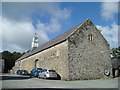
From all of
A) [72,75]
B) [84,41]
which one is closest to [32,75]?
[72,75]

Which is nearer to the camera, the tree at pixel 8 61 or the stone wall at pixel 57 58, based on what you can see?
the stone wall at pixel 57 58

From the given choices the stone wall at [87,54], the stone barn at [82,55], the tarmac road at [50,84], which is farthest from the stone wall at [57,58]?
the tarmac road at [50,84]

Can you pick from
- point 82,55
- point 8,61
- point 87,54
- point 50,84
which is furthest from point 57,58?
point 8,61

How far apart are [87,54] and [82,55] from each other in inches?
39.9

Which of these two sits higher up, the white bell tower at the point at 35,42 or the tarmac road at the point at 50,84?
the white bell tower at the point at 35,42

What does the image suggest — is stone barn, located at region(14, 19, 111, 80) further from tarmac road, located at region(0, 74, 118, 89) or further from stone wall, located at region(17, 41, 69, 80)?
tarmac road, located at region(0, 74, 118, 89)

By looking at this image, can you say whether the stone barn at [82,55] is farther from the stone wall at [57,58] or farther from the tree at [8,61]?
the tree at [8,61]

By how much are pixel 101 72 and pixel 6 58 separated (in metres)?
47.8

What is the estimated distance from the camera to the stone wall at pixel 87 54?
19531 millimetres

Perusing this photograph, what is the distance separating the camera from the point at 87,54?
69.2 feet

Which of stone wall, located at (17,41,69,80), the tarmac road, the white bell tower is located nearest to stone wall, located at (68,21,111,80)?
stone wall, located at (17,41,69,80)

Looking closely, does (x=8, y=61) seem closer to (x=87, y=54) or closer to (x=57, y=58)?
(x=57, y=58)

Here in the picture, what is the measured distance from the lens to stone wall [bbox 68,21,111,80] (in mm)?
19531

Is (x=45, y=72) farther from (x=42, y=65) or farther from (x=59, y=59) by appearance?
(x=42, y=65)
